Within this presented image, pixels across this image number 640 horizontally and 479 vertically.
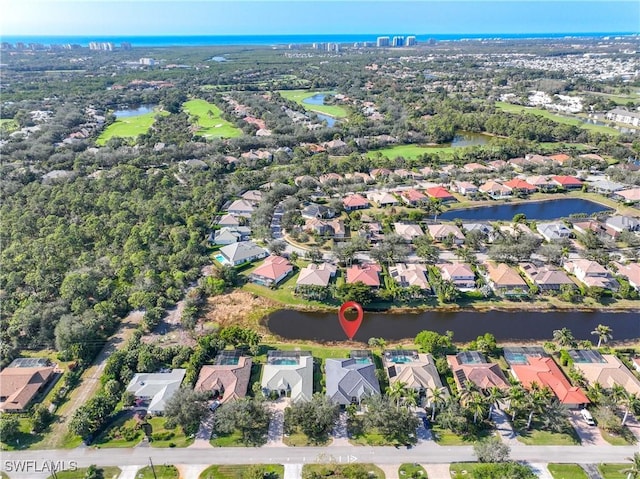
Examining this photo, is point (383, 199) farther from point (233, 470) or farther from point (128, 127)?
point (128, 127)

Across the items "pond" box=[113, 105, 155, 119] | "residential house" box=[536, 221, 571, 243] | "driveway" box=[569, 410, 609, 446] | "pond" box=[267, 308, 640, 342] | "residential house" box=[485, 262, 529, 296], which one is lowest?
"driveway" box=[569, 410, 609, 446]

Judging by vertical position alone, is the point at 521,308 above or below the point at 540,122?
below

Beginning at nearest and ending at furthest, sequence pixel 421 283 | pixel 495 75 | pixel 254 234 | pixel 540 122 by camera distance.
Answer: pixel 421 283
pixel 254 234
pixel 540 122
pixel 495 75

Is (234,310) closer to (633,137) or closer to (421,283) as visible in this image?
(421,283)

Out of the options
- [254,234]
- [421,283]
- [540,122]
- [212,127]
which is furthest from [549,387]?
[212,127]

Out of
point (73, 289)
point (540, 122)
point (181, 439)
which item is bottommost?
point (181, 439)

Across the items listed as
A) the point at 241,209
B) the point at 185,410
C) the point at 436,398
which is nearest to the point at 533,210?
the point at 241,209

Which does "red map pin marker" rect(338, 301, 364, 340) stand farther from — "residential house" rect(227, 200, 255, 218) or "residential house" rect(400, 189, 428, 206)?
"residential house" rect(400, 189, 428, 206)

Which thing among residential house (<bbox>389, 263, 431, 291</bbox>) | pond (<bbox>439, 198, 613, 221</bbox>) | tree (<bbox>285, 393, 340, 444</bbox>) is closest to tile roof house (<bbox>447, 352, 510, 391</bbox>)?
tree (<bbox>285, 393, 340, 444</bbox>)
